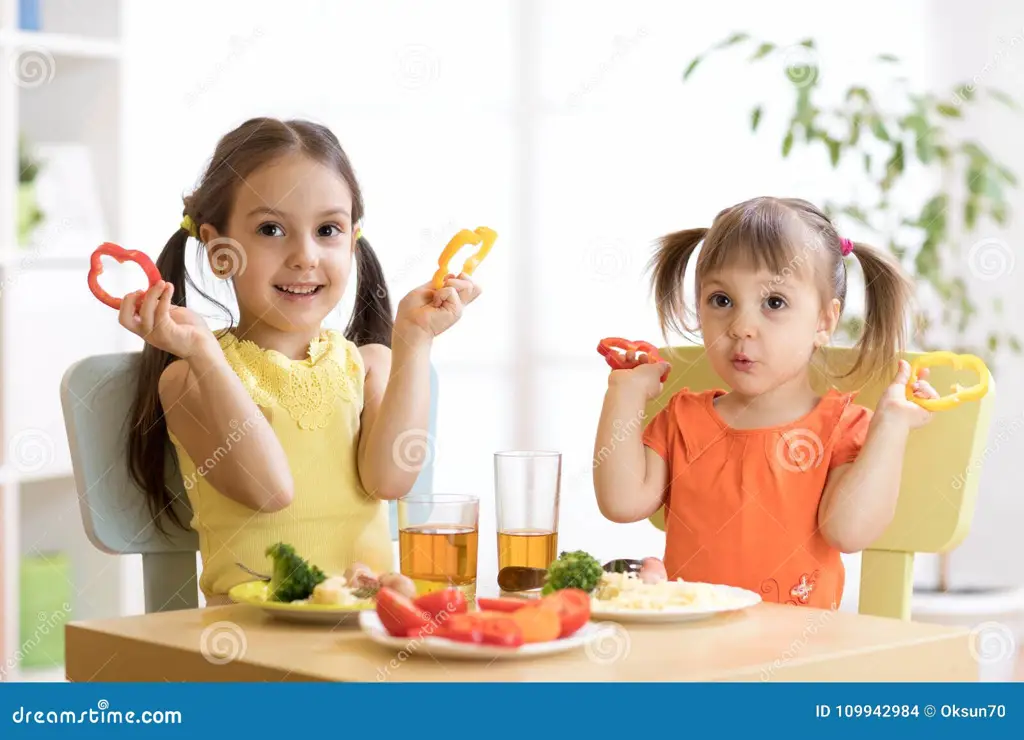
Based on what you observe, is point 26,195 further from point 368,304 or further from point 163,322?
point 163,322

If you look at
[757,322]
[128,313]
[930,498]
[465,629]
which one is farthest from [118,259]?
[930,498]

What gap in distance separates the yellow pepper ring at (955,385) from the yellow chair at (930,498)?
0.16 feet

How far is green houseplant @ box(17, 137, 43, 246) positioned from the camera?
9.89ft

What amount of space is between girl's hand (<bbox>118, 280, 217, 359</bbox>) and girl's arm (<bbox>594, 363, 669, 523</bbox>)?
49 centimetres

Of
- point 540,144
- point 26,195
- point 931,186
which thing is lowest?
point 26,195

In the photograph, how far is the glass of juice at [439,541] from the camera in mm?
1338

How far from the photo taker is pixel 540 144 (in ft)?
13.8

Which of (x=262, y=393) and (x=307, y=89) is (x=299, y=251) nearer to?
(x=262, y=393)

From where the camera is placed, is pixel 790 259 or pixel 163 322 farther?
pixel 790 259

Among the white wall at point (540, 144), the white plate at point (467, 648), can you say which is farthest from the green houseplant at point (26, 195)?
the white plate at point (467, 648)

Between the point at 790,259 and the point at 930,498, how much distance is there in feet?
1.14

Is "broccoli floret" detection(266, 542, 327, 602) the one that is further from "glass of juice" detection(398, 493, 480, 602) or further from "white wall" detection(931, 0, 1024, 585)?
"white wall" detection(931, 0, 1024, 585)

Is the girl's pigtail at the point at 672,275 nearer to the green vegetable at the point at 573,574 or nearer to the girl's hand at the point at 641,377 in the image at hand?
the girl's hand at the point at 641,377

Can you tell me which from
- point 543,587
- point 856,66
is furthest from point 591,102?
point 543,587
